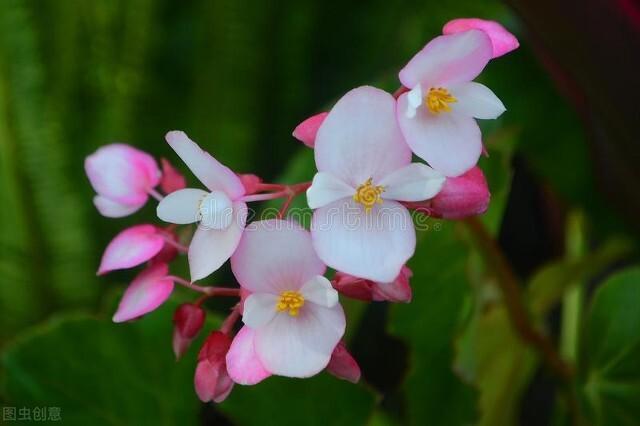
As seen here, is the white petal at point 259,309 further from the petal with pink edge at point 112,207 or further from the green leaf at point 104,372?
the green leaf at point 104,372

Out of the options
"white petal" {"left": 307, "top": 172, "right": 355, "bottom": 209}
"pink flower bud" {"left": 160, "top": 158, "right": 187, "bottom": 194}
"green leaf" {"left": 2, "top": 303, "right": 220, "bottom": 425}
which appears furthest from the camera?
"green leaf" {"left": 2, "top": 303, "right": 220, "bottom": 425}

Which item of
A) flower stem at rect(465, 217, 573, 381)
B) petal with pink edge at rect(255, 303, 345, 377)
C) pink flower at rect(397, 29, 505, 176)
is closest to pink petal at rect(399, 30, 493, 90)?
pink flower at rect(397, 29, 505, 176)

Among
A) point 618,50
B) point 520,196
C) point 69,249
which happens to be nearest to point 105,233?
point 69,249

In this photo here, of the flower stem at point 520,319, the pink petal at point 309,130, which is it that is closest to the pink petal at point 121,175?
the pink petal at point 309,130

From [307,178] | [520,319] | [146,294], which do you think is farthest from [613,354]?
[146,294]

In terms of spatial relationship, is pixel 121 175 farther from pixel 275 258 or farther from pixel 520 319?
pixel 520 319

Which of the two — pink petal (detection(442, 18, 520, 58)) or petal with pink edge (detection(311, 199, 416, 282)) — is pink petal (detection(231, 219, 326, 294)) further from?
pink petal (detection(442, 18, 520, 58))
